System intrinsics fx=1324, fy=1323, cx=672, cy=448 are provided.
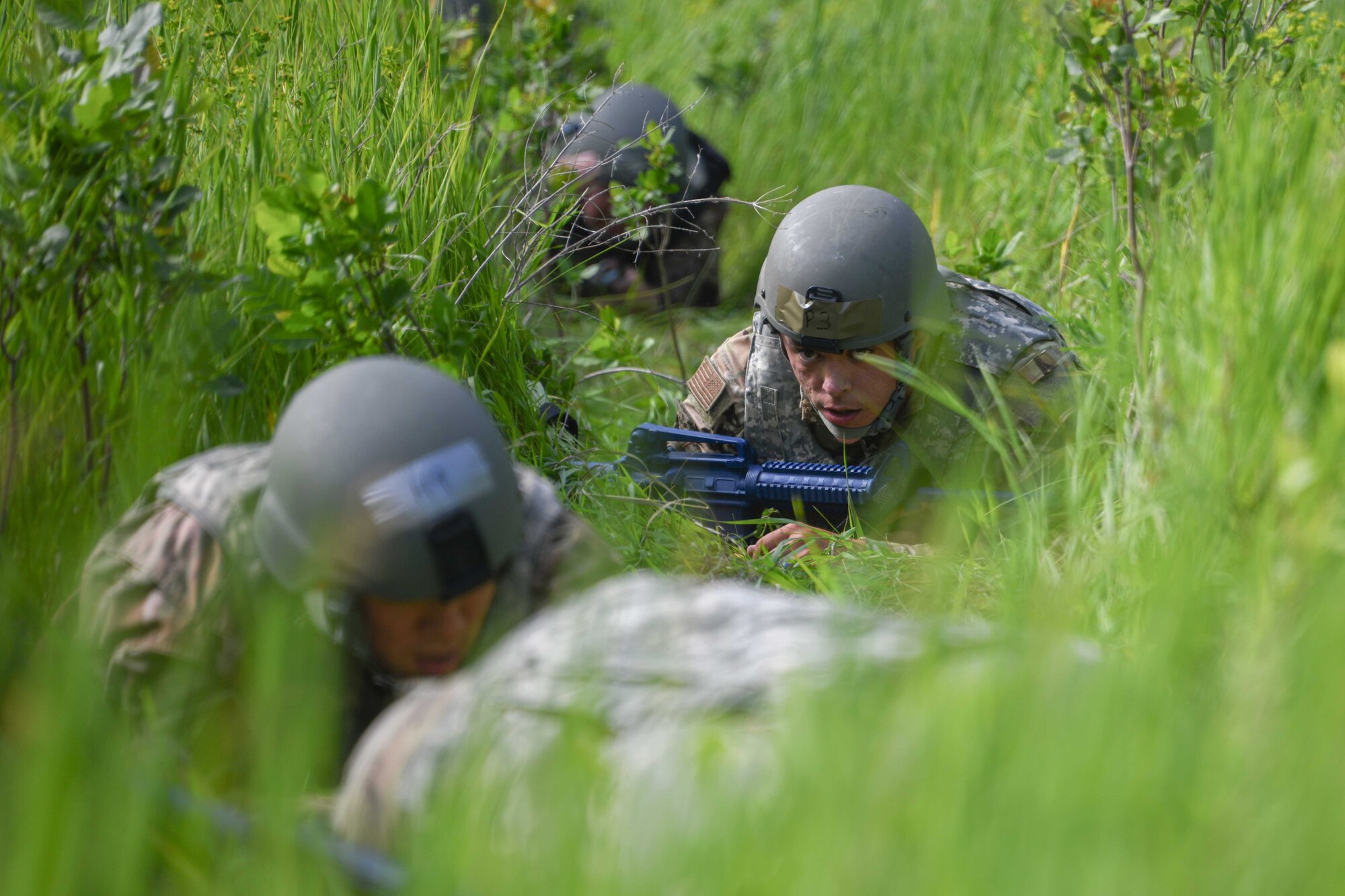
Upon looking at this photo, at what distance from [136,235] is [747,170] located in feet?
16.8

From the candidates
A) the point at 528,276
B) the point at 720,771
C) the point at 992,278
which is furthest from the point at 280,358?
the point at 992,278

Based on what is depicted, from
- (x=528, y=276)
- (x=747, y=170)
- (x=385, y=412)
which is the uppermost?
(x=385, y=412)

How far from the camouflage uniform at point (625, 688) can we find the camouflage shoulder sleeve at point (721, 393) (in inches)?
101

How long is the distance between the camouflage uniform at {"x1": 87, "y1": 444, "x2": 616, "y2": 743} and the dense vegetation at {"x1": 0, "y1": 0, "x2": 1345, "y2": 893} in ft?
0.41

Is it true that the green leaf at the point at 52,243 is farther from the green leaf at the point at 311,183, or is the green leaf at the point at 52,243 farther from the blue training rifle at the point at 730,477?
the blue training rifle at the point at 730,477

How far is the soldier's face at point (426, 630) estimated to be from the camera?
7.54 ft

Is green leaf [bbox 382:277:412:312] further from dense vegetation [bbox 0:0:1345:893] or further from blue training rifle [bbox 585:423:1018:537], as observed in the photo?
blue training rifle [bbox 585:423:1018:537]

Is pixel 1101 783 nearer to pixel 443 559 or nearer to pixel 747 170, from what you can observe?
pixel 443 559

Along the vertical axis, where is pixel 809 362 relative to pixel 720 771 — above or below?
below

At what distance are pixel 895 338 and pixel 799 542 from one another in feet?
2.58

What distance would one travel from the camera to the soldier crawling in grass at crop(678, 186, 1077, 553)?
3.93m

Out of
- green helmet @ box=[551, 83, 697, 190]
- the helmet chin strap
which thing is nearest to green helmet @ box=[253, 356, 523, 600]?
the helmet chin strap

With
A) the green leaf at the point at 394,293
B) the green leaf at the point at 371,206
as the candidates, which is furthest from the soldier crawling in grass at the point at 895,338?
the green leaf at the point at 371,206

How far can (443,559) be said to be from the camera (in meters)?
2.18
